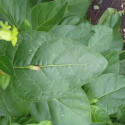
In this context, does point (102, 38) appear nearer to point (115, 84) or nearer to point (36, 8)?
point (115, 84)

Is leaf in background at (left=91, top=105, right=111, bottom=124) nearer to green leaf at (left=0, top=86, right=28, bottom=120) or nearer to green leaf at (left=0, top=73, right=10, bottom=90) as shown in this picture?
green leaf at (left=0, top=86, right=28, bottom=120)

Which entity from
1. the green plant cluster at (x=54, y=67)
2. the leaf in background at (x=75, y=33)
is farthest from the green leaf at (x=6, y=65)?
the leaf in background at (x=75, y=33)

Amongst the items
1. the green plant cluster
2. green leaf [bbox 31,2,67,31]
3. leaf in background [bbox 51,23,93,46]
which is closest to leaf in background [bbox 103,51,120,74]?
the green plant cluster

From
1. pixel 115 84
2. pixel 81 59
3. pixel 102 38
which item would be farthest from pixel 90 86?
pixel 81 59

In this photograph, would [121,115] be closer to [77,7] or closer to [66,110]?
[66,110]

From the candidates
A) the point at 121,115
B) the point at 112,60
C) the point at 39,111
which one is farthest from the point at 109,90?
the point at 39,111

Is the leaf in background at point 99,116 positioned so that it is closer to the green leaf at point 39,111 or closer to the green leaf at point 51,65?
the green leaf at point 39,111

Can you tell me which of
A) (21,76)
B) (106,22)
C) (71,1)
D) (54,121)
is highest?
(71,1)
